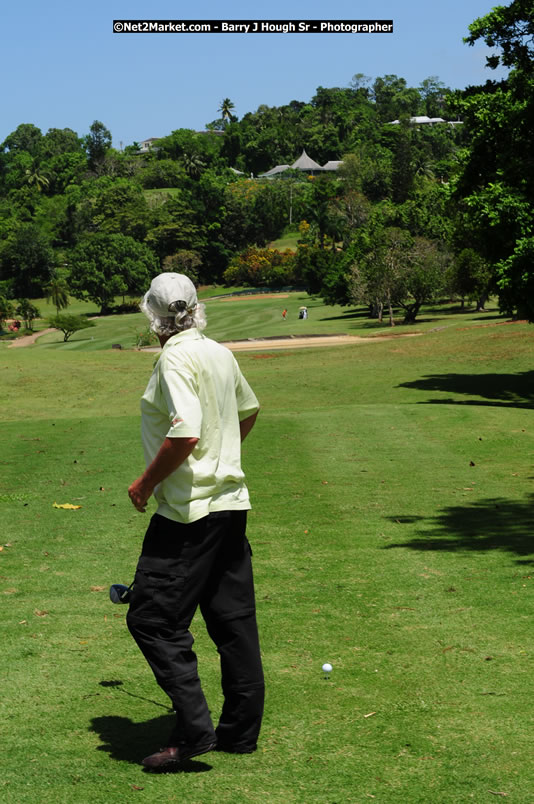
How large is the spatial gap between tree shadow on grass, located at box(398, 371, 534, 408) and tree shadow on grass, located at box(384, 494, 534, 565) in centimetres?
1698

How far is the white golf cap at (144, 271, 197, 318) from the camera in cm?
497

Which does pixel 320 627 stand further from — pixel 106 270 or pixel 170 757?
pixel 106 270

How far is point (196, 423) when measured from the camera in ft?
15.5

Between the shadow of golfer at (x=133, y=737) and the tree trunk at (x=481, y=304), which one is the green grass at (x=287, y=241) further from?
the shadow of golfer at (x=133, y=737)

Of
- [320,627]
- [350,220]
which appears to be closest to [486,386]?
[320,627]

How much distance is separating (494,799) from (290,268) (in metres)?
125

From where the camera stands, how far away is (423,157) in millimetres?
153750

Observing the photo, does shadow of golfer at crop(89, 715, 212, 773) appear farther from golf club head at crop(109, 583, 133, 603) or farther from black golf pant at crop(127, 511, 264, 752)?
golf club head at crop(109, 583, 133, 603)

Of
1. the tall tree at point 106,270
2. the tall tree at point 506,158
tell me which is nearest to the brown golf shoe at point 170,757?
the tall tree at point 506,158

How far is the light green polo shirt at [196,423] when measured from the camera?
4.76m

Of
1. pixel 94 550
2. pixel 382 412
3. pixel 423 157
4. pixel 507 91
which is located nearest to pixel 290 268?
pixel 423 157

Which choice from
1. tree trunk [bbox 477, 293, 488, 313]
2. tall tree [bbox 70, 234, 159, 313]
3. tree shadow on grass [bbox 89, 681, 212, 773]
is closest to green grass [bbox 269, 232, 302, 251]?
tall tree [bbox 70, 234, 159, 313]

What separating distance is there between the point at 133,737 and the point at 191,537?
1.27 meters

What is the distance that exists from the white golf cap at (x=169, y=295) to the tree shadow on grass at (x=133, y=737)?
7.69 ft
